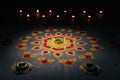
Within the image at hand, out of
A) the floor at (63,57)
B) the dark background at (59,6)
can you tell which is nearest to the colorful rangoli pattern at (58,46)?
Answer: the floor at (63,57)

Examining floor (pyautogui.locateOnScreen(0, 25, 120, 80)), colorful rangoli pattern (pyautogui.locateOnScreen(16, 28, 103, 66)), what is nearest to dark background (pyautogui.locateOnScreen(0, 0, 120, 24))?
floor (pyautogui.locateOnScreen(0, 25, 120, 80))

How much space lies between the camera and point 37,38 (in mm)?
8102

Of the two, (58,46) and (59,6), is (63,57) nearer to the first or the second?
(58,46)

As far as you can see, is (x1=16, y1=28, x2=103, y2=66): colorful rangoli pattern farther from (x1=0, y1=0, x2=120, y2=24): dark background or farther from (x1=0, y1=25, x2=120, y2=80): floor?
(x1=0, y1=0, x2=120, y2=24): dark background

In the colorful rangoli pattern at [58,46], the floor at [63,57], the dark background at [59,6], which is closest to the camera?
the floor at [63,57]

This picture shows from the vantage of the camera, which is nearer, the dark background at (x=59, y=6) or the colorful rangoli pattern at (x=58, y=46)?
the colorful rangoli pattern at (x=58, y=46)

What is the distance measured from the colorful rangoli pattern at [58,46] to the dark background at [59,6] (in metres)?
1.87

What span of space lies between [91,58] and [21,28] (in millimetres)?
Result: 3364

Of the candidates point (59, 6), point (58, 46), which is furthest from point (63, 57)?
point (59, 6)

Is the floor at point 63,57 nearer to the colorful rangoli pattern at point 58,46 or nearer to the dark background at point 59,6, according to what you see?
the colorful rangoli pattern at point 58,46

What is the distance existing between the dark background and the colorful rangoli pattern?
1875mm

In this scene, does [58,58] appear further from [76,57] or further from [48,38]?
[48,38]

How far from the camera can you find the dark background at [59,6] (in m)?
9.77

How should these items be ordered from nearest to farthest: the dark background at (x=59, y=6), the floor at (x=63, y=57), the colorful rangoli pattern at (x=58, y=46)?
the floor at (x=63, y=57)
the colorful rangoli pattern at (x=58, y=46)
the dark background at (x=59, y=6)
